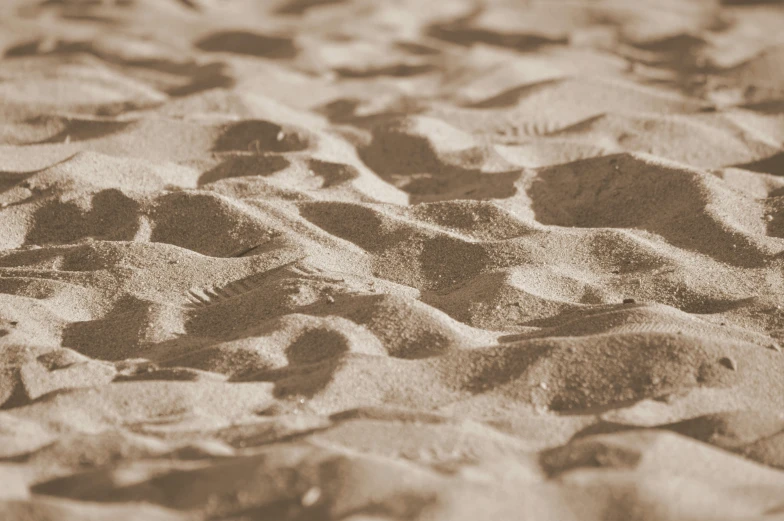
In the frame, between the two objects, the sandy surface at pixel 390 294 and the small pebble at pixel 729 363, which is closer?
the sandy surface at pixel 390 294

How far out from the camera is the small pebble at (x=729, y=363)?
1.85 m

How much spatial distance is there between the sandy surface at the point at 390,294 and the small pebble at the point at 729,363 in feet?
0.07

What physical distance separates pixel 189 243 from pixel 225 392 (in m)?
0.89

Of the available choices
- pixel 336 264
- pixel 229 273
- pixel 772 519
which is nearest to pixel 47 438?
pixel 229 273

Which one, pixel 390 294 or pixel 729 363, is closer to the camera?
pixel 729 363

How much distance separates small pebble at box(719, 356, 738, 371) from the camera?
1849 mm

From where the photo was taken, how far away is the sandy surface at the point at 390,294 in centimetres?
142

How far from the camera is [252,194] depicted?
2.84 m

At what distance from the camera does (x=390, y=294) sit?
2.14 metres

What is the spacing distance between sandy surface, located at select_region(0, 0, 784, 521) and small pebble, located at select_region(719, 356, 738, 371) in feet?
0.07

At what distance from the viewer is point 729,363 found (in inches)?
73.0

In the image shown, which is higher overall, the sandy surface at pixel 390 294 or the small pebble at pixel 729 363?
the small pebble at pixel 729 363

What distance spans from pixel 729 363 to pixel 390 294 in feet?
2.60

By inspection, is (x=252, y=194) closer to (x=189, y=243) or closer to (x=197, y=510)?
→ (x=189, y=243)
